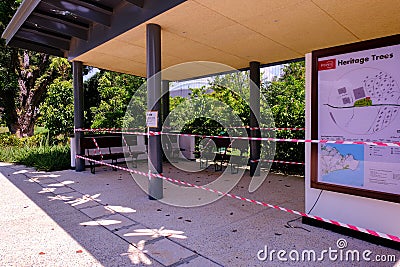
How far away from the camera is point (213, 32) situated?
4922mm

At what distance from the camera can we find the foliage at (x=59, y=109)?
11445 mm

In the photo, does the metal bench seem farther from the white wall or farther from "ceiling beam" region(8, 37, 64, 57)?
the white wall

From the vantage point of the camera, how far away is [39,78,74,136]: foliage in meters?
11.4

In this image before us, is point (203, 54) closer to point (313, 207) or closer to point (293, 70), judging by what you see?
point (313, 207)

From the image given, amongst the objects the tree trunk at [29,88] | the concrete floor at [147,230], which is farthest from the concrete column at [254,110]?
the tree trunk at [29,88]

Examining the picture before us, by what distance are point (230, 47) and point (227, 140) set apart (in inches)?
90.0

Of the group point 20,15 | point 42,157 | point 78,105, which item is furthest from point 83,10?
point 42,157

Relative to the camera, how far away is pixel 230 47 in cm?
586

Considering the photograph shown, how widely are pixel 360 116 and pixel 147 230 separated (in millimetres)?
2775

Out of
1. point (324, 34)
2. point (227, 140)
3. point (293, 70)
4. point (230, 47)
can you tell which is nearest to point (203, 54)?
point (230, 47)

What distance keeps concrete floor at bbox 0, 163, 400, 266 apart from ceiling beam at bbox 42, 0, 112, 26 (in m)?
3.24

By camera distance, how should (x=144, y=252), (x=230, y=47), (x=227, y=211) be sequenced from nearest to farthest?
1. (x=144, y=252)
2. (x=227, y=211)
3. (x=230, y=47)

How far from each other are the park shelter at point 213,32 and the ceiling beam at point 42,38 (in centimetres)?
2

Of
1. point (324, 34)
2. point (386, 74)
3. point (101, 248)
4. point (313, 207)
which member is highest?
point (324, 34)
